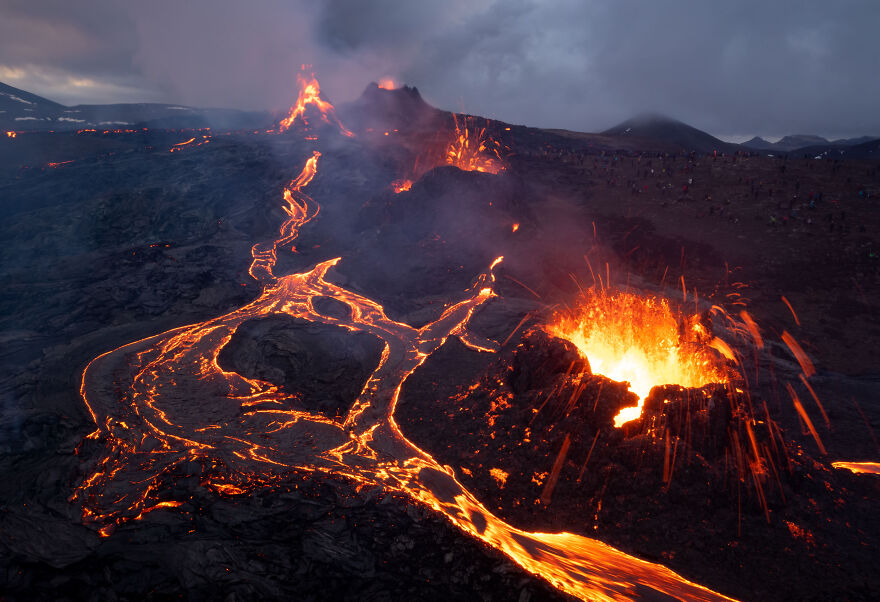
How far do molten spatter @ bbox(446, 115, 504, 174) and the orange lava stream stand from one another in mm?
43785

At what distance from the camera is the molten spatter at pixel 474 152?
58594mm

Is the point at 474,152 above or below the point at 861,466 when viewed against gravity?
above

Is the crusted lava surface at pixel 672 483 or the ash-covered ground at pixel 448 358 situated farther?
the crusted lava surface at pixel 672 483

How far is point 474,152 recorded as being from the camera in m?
66.4

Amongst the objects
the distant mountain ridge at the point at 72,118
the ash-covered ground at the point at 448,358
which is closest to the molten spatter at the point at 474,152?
the ash-covered ground at the point at 448,358

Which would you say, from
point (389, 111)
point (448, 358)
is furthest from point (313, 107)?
point (448, 358)

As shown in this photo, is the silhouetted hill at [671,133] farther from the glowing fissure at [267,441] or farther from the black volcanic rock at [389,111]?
the glowing fissure at [267,441]

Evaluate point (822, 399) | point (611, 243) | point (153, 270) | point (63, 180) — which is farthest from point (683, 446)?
point (63, 180)

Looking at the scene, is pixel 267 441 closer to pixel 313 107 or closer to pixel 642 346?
pixel 642 346

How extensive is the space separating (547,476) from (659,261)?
96.0 ft

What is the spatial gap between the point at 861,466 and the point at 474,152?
61.5 meters

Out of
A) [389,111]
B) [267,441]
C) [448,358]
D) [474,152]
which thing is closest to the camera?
[267,441]

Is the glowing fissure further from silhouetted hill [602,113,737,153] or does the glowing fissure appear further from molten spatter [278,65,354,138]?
silhouetted hill [602,113,737,153]

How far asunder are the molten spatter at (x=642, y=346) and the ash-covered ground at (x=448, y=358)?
2.41m
